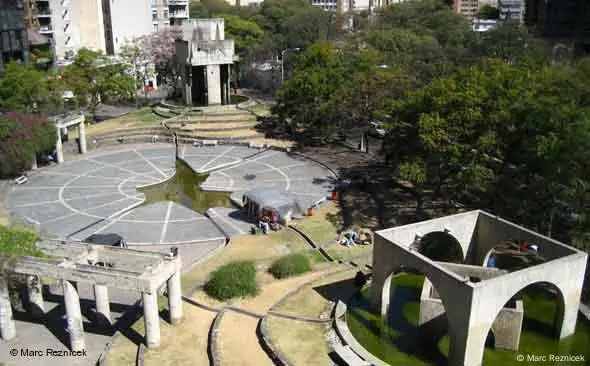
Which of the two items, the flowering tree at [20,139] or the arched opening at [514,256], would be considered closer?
the arched opening at [514,256]

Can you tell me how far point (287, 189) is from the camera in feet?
152

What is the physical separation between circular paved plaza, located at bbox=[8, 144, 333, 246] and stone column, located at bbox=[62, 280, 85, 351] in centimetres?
1136

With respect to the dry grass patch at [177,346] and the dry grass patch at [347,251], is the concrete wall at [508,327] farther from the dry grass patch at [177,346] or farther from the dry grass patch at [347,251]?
the dry grass patch at [177,346]

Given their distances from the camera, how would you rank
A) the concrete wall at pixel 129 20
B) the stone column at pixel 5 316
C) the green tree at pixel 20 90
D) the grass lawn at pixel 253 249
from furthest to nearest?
1. the concrete wall at pixel 129 20
2. the green tree at pixel 20 90
3. the grass lawn at pixel 253 249
4. the stone column at pixel 5 316

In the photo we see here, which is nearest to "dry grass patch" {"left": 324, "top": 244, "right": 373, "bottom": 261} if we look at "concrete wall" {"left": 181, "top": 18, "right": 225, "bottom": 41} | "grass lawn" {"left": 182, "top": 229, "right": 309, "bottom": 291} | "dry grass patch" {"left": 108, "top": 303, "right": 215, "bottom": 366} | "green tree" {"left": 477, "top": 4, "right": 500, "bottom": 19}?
"grass lawn" {"left": 182, "top": 229, "right": 309, "bottom": 291}

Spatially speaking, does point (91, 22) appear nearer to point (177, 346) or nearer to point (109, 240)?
point (109, 240)

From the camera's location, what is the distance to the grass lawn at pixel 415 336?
79.0 feet

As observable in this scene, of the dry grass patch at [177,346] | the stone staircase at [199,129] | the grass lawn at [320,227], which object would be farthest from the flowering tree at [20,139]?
the dry grass patch at [177,346]

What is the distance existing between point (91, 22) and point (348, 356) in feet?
293

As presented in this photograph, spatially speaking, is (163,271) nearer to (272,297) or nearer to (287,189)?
(272,297)

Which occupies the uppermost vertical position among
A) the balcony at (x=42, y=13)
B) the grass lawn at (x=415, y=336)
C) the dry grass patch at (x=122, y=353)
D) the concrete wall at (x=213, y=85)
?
the balcony at (x=42, y=13)

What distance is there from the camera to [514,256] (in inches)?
1289

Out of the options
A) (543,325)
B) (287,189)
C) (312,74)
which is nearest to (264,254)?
(287,189)

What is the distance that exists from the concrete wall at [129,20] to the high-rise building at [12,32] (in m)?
28.0
